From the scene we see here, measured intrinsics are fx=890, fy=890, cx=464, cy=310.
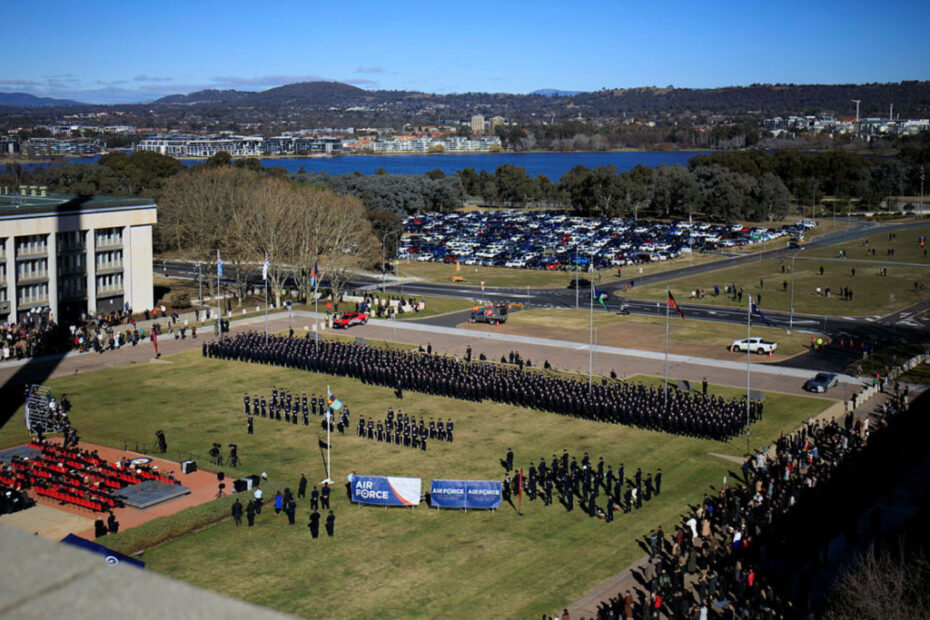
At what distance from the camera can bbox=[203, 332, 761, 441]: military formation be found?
38.7 m

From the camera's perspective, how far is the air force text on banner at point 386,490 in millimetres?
29859

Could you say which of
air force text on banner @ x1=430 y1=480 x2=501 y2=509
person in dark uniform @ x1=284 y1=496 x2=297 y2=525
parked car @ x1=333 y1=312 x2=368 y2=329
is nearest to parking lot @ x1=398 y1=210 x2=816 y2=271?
parked car @ x1=333 y1=312 x2=368 y2=329

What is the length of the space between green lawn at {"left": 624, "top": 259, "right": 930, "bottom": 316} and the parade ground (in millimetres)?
22013

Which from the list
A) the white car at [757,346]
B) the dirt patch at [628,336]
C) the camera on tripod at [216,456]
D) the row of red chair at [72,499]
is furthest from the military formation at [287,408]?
the white car at [757,346]

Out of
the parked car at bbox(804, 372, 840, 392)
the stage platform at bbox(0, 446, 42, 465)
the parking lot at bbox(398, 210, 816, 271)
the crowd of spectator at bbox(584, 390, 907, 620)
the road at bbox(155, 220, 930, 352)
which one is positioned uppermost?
the parking lot at bbox(398, 210, 816, 271)

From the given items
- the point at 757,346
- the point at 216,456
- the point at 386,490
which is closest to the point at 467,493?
the point at 386,490

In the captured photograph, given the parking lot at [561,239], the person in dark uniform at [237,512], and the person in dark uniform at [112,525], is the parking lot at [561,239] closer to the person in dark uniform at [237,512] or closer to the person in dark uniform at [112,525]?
the person in dark uniform at [237,512]

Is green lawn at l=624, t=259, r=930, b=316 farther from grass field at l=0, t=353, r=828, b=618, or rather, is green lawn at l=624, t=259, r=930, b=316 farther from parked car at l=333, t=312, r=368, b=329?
grass field at l=0, t=353, r=828, b=618

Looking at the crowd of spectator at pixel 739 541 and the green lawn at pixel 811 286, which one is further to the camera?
the green lawn at pixel 811 286

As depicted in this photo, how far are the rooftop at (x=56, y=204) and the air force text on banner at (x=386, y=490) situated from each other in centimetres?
4176

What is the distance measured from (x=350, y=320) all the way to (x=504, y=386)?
23.0 meters

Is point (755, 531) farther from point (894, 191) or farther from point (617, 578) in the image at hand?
point (894, 191)

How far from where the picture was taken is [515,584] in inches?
964

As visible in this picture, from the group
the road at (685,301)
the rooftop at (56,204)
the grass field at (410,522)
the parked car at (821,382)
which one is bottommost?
the grass field at (410,522)
